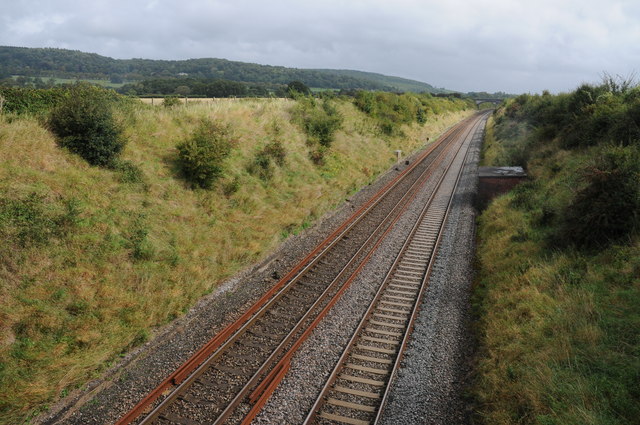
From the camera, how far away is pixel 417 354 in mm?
8914

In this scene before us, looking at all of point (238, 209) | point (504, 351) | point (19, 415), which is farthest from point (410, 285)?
point (19, 415)

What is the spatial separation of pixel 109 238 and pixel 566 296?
1233 centimetres

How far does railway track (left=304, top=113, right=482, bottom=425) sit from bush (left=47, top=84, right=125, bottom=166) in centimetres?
1051

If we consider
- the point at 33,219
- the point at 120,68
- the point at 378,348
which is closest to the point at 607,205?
the point at 378,348

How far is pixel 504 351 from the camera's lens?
27.6 ft

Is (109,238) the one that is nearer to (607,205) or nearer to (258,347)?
(258,347)

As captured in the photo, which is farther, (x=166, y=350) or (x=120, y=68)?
(x=120, y=68)

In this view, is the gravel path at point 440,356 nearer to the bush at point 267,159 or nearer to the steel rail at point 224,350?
the steel rail at point 224,350

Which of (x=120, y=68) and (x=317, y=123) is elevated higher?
(x=120, y=68)

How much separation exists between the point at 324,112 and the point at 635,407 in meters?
26.5

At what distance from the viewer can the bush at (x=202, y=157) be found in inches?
614

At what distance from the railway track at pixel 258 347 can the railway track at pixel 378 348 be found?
110 centimetres

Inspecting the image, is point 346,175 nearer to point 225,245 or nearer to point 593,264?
point 225,245

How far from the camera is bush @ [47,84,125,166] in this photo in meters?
12.9
